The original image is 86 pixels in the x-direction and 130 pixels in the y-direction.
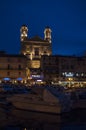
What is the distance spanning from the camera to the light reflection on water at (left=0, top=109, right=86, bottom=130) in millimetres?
28969

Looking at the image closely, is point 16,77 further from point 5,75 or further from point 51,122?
point 51,122

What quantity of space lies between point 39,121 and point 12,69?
229 ft

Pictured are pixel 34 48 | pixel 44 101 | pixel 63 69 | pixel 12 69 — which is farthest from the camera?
pixel 34 48

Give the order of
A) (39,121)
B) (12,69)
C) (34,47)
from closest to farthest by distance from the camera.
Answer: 1. (39,121)
2. (12,69)
3. (34,47)

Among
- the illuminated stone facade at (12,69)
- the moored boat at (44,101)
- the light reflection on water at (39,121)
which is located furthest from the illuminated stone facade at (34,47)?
the light reflection on water at (39,121)

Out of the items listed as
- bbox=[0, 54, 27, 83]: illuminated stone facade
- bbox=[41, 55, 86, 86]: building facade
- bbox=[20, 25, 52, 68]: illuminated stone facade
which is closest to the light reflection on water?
bbox=[0, 54, 27, 83]: illuminated stone facade

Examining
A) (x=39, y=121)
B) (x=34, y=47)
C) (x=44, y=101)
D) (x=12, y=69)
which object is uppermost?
(x=34, y=47)

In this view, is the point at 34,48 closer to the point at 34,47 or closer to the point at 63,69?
the point at 34,47

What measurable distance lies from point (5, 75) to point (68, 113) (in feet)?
215

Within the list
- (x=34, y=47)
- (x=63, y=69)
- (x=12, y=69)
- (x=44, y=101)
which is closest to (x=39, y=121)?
(x=44, y=101)

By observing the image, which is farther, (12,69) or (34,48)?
(34,48)

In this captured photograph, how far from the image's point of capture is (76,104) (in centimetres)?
4094

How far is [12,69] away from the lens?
3967 inches

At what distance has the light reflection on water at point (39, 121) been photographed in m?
29.0
